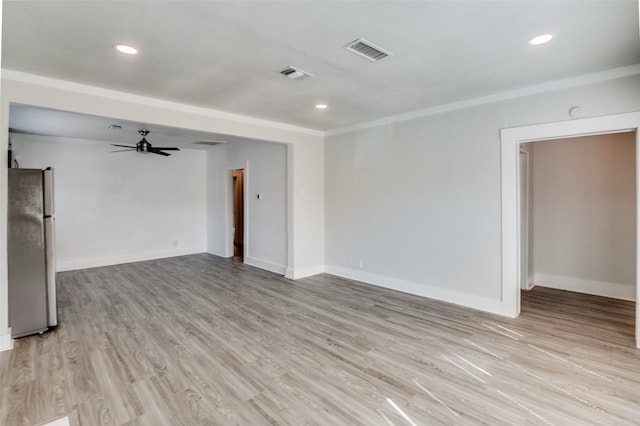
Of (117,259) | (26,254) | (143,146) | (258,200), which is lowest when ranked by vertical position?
(117,259)

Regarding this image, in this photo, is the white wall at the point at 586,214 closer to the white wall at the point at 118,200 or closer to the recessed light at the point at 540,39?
the recessed light at the point at 540,39

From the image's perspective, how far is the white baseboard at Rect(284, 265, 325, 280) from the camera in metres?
5.85

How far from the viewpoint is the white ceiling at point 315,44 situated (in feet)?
7.30

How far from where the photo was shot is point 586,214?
195 inches

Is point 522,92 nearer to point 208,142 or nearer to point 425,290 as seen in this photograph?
point 425,290

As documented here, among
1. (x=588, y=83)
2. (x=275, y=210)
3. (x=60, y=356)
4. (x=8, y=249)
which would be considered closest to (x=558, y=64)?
(x=588, y=83)

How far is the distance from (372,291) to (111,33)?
14.2ft

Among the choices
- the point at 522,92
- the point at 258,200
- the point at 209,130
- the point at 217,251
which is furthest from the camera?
the point at 217,251

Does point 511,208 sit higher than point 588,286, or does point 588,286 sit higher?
point 511,208

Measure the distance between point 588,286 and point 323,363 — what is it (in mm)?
4407

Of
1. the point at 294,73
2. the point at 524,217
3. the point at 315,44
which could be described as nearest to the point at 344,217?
the point at 524,217

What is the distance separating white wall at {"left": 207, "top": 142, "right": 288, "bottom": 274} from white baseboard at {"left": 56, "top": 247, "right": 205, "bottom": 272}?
79 cm

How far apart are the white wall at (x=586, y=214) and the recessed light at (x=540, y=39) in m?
3.07

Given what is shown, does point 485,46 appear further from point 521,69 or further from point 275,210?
point 275,210
